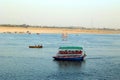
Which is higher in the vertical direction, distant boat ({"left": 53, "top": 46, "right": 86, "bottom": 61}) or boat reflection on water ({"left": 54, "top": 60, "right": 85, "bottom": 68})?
distant boat ({"left": 53, "top": 46, "right": 86, "bottom": 61})

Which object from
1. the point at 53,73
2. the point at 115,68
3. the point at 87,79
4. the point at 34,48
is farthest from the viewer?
the point at 34,48

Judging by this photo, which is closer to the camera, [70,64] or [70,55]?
[70,64]

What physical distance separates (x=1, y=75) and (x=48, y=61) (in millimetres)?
19787

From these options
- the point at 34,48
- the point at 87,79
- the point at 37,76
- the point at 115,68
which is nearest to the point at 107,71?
the point at 115,68

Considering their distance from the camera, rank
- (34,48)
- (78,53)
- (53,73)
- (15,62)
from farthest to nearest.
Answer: (34,48), (78,53), (15,62), (53,73)

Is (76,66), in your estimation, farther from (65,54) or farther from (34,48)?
(34,48)

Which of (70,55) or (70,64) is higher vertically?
(70,55)

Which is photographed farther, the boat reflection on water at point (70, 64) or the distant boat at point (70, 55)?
the distant boat at point (70, 55)

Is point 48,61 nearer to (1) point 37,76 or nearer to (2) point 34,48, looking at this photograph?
(1) point 37,76

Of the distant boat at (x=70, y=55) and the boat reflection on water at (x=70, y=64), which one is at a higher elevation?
the distant boat at (x=70, y=55)

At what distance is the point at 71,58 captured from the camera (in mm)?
67625

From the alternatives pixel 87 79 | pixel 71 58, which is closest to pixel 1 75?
pixel 87 79

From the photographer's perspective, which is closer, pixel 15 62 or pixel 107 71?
pixel 107 71

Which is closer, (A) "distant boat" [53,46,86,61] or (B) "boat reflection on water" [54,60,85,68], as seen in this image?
(B) "boat reflection on water" [54,60,85,68]
